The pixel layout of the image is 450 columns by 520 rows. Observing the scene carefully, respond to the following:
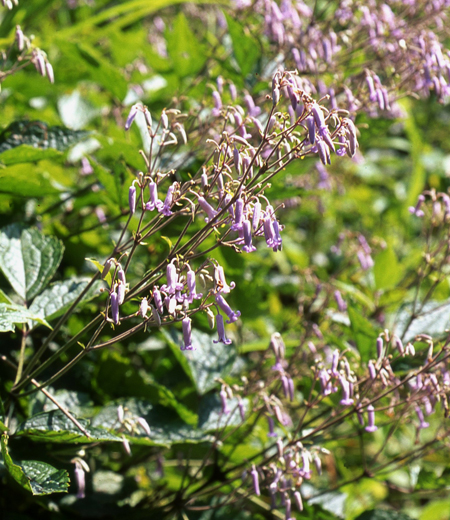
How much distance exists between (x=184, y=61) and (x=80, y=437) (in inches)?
74.9

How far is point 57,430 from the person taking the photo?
1611 mm

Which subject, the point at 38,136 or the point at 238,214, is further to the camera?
the point at 38,136

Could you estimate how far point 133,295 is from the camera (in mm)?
1421

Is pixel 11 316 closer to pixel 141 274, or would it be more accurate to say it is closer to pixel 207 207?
pixel 207 207

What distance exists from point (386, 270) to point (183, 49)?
1.49 m

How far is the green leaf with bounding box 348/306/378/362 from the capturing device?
2.13 meters

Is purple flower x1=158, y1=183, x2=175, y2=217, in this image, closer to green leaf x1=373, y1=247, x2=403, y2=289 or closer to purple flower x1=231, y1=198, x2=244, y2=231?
purple flower x1=231, y1=198, x2=244, y2=231

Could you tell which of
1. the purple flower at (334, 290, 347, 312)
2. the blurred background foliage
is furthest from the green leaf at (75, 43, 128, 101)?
the purple flower at (334, 290, 347, 312)

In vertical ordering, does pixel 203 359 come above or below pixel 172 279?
below

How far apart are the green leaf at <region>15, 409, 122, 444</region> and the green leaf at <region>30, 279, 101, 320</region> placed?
30cm

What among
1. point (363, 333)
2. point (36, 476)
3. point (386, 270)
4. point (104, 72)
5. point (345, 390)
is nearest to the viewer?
point (36, 476)

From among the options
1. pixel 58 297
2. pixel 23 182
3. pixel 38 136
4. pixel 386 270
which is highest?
pixel 38 136

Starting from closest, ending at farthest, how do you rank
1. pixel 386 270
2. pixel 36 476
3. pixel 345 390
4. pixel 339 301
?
1. pixel 36 476
2. pixel 345 390
3. pixel 339 301
4. pixel 386 270

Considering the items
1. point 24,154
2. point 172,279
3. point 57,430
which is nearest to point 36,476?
point 57,430
